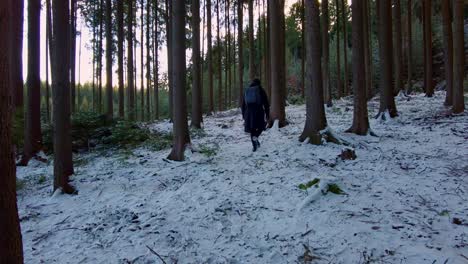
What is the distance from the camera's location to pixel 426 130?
31.5ft

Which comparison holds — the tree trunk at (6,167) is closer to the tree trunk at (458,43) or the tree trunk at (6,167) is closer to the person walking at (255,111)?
the person walking at (255,111)

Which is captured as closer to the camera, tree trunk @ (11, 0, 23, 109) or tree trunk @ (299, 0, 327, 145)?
tree trunk @ (299, 0, 327, 145)

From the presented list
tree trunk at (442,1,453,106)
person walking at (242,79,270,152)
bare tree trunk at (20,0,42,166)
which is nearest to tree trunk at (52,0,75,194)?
bare tree trunk at (20,0,42,166)

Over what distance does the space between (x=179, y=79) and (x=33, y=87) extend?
169 inches

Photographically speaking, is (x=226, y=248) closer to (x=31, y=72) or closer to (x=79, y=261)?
(x=79, y=261)

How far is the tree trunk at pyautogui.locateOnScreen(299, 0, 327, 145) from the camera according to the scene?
8234 mm

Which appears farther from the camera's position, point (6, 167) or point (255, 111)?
point (255, 111)

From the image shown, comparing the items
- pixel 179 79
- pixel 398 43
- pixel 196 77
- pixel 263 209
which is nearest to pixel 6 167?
pixel 263 209

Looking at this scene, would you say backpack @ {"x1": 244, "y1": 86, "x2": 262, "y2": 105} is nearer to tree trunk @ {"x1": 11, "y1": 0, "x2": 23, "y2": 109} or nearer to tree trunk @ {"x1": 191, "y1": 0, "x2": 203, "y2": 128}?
tree trunk @ {"x1": 191, "y1": 0, "x2": 203, "y2": 128}

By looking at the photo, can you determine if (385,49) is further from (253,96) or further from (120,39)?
(120,39)

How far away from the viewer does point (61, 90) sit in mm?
6145

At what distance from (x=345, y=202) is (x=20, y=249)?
3.78 meters

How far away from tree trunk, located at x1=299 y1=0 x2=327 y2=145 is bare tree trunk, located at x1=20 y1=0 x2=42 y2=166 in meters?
7.13

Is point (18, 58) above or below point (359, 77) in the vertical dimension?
above
